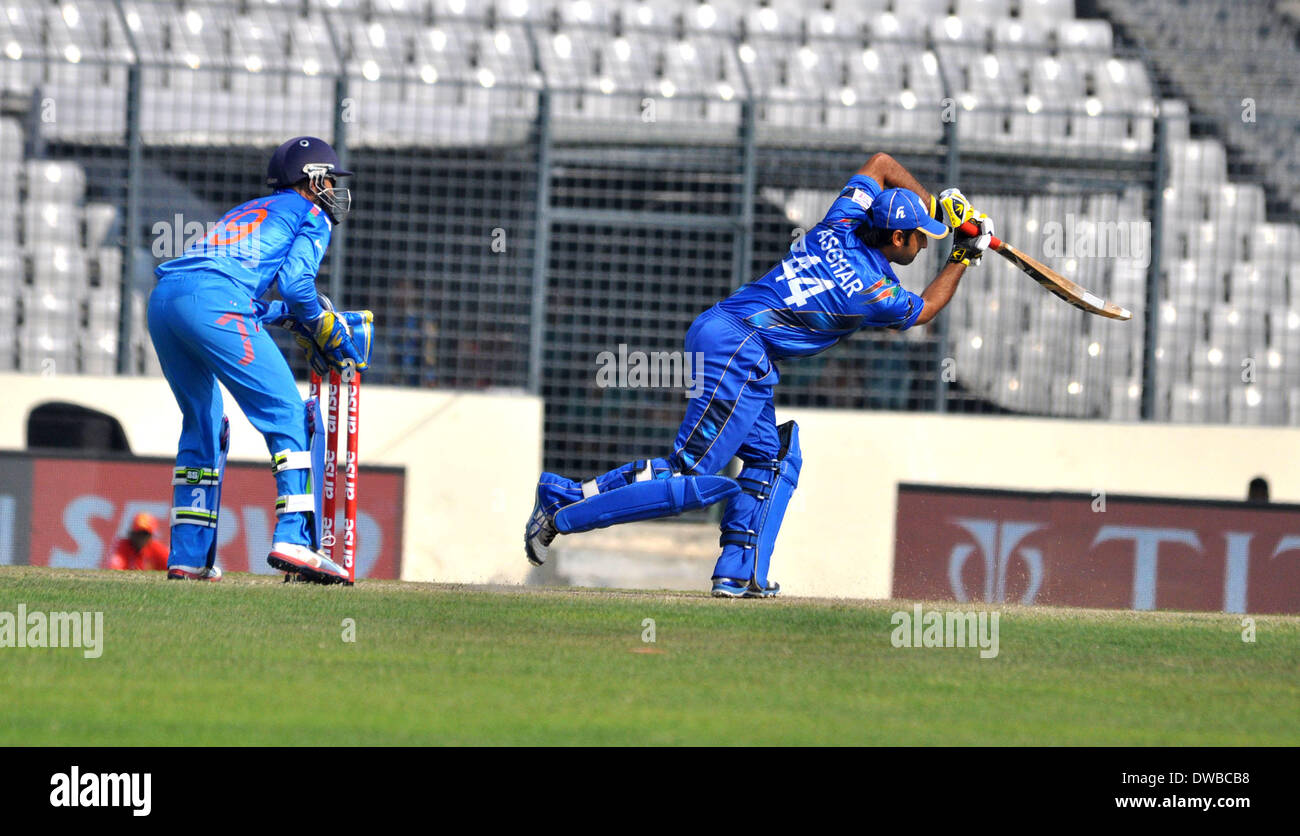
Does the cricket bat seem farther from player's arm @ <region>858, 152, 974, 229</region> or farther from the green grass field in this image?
the green grass field

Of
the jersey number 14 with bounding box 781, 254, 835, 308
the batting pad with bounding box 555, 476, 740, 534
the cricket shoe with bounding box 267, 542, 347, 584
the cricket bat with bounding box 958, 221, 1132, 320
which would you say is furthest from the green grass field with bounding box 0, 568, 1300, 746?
the cricket bat with bounding box 958, 221, 1132, 320

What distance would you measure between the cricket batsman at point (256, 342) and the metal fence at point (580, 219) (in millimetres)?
5303

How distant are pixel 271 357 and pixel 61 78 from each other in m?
6.82

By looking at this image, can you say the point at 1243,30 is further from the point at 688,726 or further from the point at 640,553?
the point at 688,726

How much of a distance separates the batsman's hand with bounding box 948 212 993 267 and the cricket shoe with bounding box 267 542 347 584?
3.13 metres

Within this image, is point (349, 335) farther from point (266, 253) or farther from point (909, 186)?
point (909, 186)

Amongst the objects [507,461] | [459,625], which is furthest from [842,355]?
[459,625]

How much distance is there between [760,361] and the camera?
23.6 feet

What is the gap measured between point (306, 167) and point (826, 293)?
90.7 inches

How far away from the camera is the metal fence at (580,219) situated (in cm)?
1248

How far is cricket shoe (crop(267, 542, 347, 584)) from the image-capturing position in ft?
22.1

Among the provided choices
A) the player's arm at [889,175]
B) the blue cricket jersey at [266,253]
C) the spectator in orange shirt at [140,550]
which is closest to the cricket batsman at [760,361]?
the player's arm at [889,175]

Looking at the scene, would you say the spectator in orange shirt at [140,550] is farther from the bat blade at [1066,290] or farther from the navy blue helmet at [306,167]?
the bat blade at [1066,290]

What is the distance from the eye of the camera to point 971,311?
1293cm
